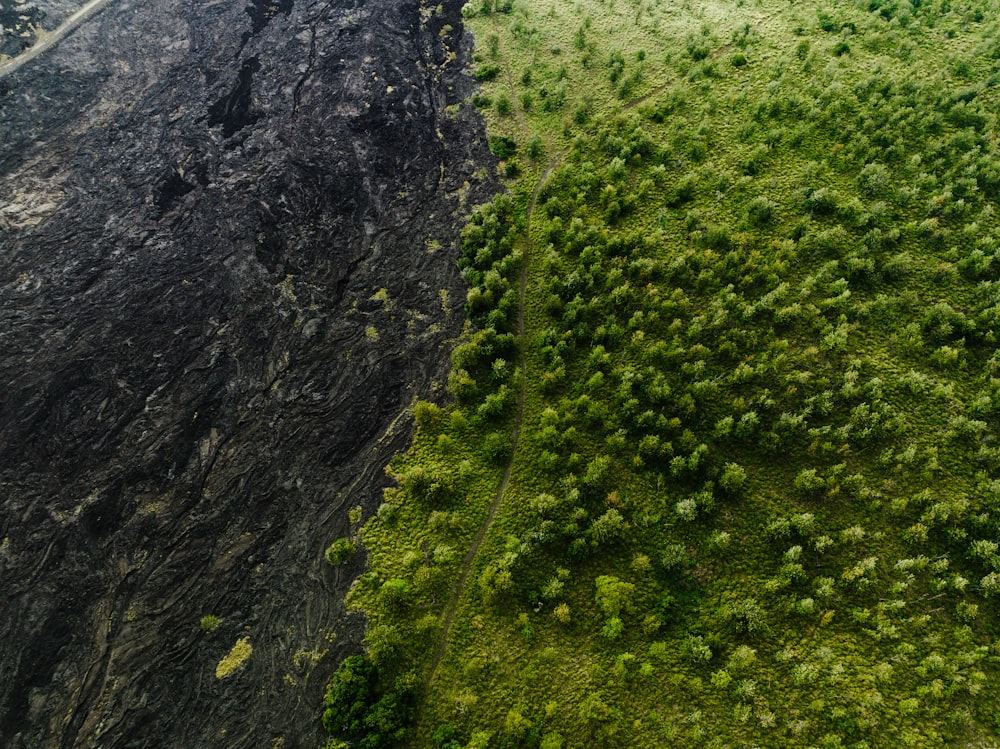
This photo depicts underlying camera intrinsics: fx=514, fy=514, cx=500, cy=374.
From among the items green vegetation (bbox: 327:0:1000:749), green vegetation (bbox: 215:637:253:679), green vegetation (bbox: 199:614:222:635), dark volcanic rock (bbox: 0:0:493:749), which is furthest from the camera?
green vegetation (bbox: 199:614:222:635)

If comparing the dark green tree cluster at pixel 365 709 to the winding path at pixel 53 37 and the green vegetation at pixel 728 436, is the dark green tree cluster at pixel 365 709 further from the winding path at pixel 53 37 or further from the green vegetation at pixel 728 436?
the winding path at pixel 53 37

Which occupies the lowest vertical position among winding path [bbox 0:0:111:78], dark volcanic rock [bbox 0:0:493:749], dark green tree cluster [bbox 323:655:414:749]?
dark green tree cluster [bbox 323:655:414:749]

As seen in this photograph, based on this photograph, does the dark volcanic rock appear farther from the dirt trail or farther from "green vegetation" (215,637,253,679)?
the dirt trail

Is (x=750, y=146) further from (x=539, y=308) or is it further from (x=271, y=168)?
(x=271, y=168)

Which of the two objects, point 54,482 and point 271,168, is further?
point 271,168

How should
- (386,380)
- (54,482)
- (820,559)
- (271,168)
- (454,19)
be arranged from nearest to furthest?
(820,559) → (54,482) → (386,380) → (271,168) → (454,19)

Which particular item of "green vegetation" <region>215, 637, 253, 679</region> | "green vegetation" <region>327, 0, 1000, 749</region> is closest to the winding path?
"green vegetation" <region>327, 0, 1000, 749</region>

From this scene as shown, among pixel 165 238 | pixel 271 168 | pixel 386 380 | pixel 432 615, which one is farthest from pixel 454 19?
pixel 432 615
